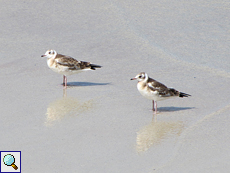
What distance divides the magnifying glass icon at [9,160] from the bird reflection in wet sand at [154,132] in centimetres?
198

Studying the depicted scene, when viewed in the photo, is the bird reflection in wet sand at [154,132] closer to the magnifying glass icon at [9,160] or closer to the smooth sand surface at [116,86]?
the smooth sand surface at [116,86]

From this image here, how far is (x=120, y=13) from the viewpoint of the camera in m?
15.4

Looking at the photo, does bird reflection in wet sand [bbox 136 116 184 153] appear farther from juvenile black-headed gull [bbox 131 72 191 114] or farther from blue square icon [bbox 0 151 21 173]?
blue square icon [bbox 0 151 21 173]

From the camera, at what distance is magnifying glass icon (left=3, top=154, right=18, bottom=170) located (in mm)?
6742

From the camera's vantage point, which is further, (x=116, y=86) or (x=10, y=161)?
(x=116, y=86)

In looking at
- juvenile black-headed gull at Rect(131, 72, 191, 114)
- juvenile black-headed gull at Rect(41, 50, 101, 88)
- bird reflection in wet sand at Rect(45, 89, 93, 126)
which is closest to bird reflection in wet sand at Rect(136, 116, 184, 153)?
juvenile black-headed gull at Rect(131, 72, 191, 114)

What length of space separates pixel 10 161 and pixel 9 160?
2.7 inches

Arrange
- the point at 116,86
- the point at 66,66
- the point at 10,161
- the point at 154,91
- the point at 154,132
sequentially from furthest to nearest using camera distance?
1. the point at 66,66
2. the point at 116,86
3. the point at 154,91
4. the point at 154,132
5. the point at 10,161

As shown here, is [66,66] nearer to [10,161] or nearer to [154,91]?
[154,91]

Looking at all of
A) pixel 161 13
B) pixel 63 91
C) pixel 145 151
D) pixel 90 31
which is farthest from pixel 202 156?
pixel 161 13

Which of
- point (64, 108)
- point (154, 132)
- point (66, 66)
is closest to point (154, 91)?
point (154, 132)

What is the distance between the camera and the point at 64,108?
31.1 feet

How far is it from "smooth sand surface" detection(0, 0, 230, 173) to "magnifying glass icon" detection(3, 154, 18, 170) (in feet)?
0.66

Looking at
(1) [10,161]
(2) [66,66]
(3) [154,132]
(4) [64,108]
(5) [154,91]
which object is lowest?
(1) [10,161]
